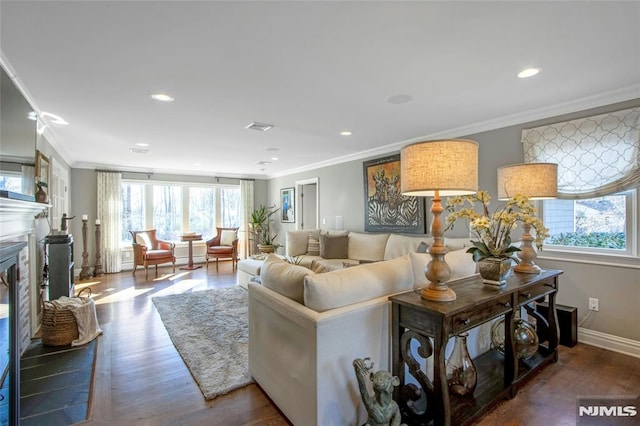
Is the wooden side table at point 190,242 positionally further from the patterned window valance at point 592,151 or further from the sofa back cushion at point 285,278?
the patterned window valance at point 592,151

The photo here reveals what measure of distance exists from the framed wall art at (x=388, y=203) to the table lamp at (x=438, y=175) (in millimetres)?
2696

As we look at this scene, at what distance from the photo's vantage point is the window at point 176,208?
685 cm

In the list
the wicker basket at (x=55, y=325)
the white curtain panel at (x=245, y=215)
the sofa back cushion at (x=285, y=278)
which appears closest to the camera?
the sofa back cushion at (x=285, y=278)

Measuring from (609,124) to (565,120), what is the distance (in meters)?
0.35

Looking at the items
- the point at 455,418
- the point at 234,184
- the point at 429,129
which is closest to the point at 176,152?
the point at 234,184

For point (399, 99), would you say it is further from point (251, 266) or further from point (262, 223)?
point (262, 223)

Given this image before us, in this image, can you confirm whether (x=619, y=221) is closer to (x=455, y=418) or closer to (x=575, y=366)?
(x=575, y=366)

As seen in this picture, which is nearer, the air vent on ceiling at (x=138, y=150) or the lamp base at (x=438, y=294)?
the lamp base at (x=438, y=294)

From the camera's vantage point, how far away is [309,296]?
1.69 m

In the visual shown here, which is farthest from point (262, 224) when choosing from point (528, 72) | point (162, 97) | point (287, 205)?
point (528, 72)

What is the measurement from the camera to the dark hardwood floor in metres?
1.90

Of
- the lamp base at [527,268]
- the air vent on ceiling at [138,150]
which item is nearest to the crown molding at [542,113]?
the lamp base at [527,268]

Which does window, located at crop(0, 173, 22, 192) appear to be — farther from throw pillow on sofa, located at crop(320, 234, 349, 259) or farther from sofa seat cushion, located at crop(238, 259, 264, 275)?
throw pillow on sofa, located at crop(320, 234, 349, 259)

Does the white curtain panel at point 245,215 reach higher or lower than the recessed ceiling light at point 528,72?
lower
